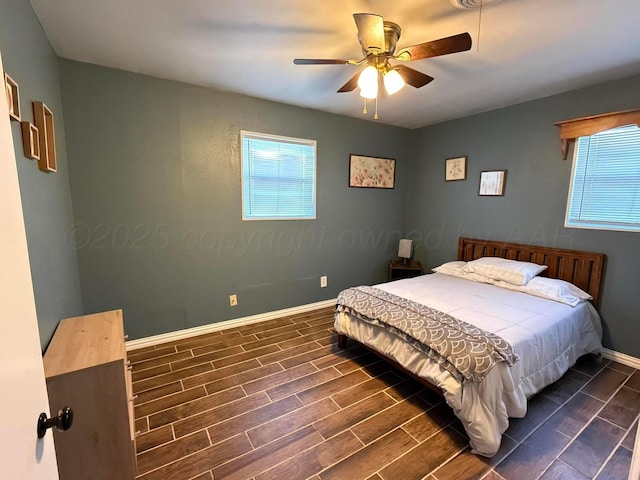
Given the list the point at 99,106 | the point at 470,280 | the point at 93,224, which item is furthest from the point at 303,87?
the point at 470,280

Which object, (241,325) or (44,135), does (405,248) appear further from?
(44,135)

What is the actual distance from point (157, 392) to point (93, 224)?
1510mm

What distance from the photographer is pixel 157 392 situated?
220 cm

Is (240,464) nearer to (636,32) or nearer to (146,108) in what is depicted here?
(146,108)

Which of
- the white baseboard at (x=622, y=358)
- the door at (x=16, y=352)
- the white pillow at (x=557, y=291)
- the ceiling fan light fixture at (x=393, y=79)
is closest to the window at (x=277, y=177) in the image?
the ceiling fan light fixture at (x=393, y=79)

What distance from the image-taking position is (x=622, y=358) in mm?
2670

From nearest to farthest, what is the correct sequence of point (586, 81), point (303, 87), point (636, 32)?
point (636, 32)
point (586, 81)
point (303, 87)

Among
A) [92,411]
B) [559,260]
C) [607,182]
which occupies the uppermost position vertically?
[607,182]

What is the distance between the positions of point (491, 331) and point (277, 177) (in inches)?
102

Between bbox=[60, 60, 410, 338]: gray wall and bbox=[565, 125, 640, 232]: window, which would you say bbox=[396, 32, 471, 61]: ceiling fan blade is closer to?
bbox=[60, 60, 410, 338]: gray wall

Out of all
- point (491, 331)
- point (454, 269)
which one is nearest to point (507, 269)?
point (454, 269)

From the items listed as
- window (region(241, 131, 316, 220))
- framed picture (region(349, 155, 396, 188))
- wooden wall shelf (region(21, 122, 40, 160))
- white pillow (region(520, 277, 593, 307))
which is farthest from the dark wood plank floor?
framed picture (region(349, 155, 396, 188))

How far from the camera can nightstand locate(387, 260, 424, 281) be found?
4160mm

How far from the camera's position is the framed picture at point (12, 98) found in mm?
1211
